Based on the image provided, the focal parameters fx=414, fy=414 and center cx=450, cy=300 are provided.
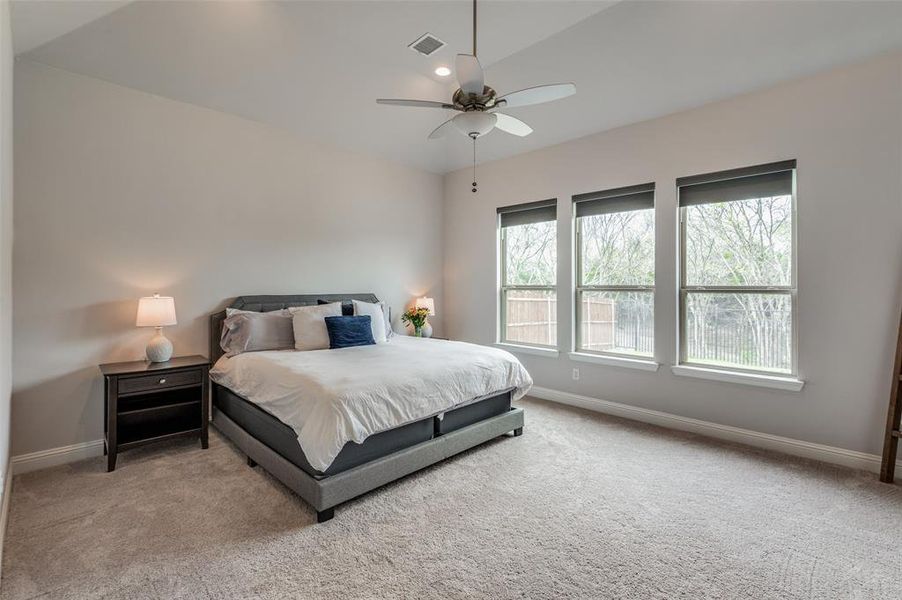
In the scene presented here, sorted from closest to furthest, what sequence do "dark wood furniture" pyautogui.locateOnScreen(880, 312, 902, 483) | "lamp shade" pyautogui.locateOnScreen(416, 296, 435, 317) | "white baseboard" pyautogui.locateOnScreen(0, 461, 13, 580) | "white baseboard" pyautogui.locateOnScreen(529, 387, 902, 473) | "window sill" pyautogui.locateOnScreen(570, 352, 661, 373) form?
"white baseboard" pyautogui.locateOnScreen(0, 461, 13, 580), "dark wood furniture" pyautogui.locateOnScreen(880, 312, 902, 483), "white baseboard" pyautogui.locateOnScreen(529, 387, 902, 473), "window sill" pyautogui.locateOnScreen(570, 352, 661, 373), "lamp shade" pyautogui.locateOnScreen(416, 296, 435, 317)

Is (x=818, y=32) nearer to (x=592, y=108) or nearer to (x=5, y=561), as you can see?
(x=592, y=108)

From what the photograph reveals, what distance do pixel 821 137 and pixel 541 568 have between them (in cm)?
363

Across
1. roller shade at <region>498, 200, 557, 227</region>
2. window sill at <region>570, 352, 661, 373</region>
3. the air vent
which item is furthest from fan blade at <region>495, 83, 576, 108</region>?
window sill at <region>570, 352, 661, 373</region>

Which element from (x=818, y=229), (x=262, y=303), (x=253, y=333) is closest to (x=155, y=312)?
(x=253, y=333)

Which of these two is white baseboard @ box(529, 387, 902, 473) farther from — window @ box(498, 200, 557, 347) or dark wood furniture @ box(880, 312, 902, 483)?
window @ box(498, 200, 557, 347)

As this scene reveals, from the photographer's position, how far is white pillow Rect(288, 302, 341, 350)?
387cm

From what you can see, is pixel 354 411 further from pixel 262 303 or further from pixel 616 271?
pixel 616 271

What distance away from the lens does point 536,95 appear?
255 centimetres

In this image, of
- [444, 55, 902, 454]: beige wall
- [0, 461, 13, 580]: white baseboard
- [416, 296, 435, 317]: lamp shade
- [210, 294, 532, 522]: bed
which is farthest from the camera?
[416, 296, 435, 317]: lamp shade

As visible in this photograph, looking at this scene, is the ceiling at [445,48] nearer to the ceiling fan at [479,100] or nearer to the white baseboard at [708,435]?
Answer: the ceiling fan at [479,100]

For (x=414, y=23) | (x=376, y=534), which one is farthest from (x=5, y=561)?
(x=414, y=23)

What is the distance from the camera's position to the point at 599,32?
3.30 m

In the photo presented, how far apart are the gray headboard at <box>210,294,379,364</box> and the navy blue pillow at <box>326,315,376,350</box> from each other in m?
0.72

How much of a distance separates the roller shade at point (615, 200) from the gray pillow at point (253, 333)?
3.38 m
